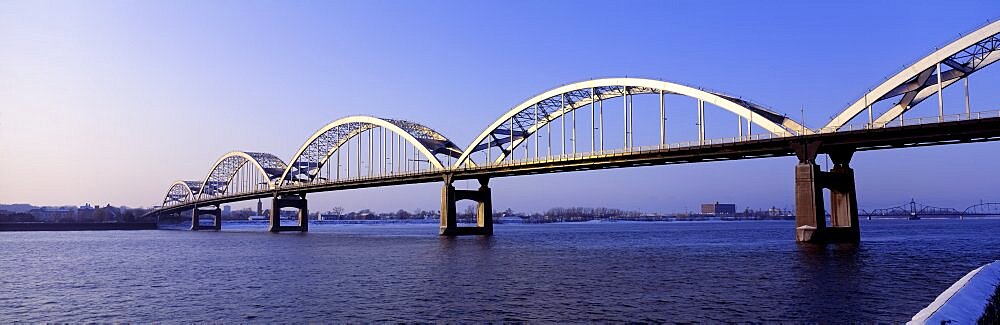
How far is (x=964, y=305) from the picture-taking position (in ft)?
44.3

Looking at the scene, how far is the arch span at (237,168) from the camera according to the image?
146 meters

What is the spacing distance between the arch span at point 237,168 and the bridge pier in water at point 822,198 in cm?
10456

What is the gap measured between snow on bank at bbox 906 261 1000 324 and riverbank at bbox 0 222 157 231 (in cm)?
18531

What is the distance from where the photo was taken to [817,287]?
27.0 meters

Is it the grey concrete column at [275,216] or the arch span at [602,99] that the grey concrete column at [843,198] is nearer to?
the arch span at [602,99]

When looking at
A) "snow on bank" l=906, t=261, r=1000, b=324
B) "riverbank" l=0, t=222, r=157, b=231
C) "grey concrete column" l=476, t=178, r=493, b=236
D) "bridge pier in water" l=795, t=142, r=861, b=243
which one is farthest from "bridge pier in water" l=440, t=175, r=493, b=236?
"riverbank" l=0, t=222, r=157, b=231

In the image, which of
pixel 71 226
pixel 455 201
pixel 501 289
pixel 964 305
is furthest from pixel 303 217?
pixel 964 305

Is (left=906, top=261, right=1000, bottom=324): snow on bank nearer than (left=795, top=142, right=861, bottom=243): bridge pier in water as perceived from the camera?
Yes

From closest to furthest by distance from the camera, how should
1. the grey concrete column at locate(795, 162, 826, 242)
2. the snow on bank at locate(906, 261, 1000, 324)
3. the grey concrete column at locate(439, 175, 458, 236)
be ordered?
the snow on bank at locate(906, 261, 1000, 324) → the grey concrete column at locate(795, 162, 826, 242) → the grey concrete column at locate(439, 175, 458, 236)

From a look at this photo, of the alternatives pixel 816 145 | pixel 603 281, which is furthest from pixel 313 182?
pixel 603 281

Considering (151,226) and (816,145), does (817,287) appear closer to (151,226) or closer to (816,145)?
(816,145)

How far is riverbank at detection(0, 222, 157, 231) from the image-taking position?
166 metres

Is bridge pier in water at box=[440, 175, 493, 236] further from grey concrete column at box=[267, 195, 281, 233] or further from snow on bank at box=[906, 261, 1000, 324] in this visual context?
snow on bank at box=[906, 261, 1000, 324]

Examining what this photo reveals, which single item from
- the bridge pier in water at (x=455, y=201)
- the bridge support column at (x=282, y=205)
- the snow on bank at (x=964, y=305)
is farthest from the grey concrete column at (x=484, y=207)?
the snow on bank at (x=964, y=305)
